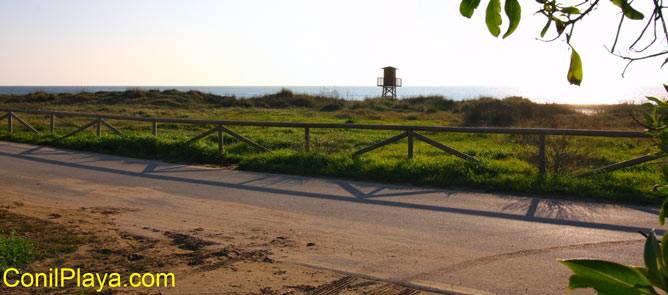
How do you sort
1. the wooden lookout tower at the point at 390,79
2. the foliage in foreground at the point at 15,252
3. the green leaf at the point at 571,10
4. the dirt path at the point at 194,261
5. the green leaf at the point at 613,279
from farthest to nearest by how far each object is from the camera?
1. the wooden lookout tower at the point at 390,79
2. the foliage in foreground at the point at 15,252
3. the dirt path at the point at 194,261
4. the green leaf at the point at 571,10
5. the green leaf at the point at 613,279

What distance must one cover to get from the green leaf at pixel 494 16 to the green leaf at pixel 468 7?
4 cm

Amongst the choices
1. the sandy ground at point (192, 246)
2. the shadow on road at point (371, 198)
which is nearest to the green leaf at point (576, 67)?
the sandy ground at point (192, 246)

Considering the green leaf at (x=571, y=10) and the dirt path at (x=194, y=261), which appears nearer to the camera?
the green leaf at (x=571, y=10)

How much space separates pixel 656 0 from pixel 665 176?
439 millimetres

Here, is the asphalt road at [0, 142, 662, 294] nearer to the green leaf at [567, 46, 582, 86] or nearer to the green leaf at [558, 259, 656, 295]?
the green leaf at [567, 46, 582, 86]

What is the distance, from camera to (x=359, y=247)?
550 centimetres

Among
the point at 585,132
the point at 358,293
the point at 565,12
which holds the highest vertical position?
the point at 565,12

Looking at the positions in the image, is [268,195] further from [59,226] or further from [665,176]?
[665,176]

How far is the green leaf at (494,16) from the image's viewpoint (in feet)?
4.20

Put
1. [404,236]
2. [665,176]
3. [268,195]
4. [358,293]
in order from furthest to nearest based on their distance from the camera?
[268,195]
[404,236]
[358,293]
[665,176]

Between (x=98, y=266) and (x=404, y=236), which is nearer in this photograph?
(x=98, y=266)

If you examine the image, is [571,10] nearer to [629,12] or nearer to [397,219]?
Answer: [629,12]

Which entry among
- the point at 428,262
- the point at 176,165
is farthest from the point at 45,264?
the point at 176,165

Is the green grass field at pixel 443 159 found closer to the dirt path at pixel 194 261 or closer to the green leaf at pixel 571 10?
the green leaf at pixel 571 10
